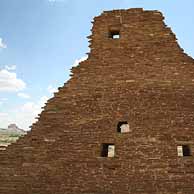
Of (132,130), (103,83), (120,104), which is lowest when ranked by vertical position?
(132,130)

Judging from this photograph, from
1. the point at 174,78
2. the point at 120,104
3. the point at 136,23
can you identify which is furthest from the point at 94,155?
the point at 136,23

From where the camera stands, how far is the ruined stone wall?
973 cm

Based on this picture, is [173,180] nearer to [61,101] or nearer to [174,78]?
[174,78]

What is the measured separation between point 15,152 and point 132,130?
3.92m

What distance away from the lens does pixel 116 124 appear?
34.4 ft

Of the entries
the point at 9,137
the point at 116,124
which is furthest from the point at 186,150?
the point at 9,137

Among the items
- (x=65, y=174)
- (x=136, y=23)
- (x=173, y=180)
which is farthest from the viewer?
(x=136, y=23)

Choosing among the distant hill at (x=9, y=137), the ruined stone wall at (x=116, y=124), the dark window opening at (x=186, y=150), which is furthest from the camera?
the distant hill at (x=9, y=137)

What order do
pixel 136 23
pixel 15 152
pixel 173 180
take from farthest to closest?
pixel 136 23 → pixel 15 152 → pixel 173 180

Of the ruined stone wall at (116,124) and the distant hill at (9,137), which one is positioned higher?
the distant hill at (9,137)

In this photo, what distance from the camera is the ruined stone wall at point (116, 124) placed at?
9.73 m

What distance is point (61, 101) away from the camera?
11.3 m

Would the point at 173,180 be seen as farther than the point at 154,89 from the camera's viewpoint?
No

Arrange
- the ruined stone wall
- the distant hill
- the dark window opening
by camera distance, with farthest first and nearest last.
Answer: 1. the distant hill
2. the dark window opening
3. the ruined stone wall
